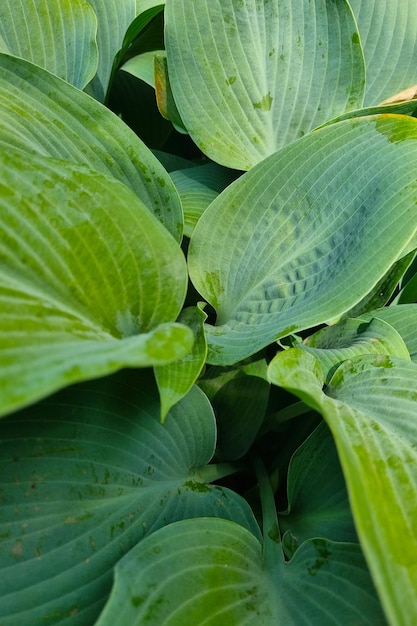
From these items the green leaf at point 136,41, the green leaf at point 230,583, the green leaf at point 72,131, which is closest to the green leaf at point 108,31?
the green leaf at point 136,41

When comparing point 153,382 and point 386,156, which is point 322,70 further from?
point 153,382

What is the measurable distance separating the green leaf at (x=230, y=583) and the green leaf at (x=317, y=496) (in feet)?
0.17

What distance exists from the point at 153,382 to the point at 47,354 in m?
0.26

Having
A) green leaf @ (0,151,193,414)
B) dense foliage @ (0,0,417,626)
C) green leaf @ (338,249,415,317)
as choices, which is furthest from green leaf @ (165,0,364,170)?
green leaf @ (0,151,193,414)

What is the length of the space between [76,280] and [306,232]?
33 cm

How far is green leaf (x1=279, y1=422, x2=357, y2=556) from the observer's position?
0.61 m

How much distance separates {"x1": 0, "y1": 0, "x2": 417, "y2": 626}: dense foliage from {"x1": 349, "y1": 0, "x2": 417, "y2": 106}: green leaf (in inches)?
4.8

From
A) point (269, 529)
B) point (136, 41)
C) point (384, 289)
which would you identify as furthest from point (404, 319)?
point (136, 41)

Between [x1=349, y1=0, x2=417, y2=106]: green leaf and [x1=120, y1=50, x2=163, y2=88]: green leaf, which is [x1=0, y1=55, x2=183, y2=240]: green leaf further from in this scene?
[x1=349, y1=0, x2=417, y2=106]: green leaf

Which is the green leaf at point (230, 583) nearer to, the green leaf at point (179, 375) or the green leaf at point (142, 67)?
the green leaf at point (179, 375)

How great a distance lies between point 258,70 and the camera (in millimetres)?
891

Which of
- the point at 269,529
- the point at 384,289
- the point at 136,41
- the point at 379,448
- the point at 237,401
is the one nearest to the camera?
the point at 379,448

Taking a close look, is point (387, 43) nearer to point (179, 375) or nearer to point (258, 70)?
point (258, 70)

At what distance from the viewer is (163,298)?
54 centimetres
